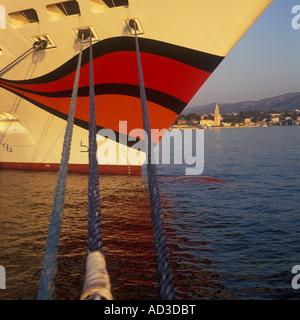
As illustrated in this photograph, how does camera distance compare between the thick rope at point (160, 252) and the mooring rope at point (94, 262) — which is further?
the thick rope at point (160, 252)

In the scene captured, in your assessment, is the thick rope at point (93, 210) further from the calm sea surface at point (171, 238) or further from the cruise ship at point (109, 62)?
the cruise ship at point (109, 62)

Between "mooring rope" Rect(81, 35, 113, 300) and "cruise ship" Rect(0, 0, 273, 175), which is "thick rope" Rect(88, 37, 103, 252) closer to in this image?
"mooring rope" Rect(81, 35, 113, 300)

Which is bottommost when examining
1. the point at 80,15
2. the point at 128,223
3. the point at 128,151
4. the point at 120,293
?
the point at 120,293

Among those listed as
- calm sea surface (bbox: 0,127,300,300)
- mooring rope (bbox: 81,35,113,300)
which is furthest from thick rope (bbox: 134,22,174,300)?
calm sea surface (bbox: 0,127,300,300)

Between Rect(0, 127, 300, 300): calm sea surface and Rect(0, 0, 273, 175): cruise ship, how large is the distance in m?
1.69

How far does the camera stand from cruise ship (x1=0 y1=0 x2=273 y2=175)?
9742 millimetres

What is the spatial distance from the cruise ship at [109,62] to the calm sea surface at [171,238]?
169 cm

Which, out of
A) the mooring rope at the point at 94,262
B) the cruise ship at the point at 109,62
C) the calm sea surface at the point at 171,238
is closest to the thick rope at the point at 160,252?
the mooring rope at the point at 94,262

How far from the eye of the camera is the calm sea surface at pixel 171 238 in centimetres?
525
